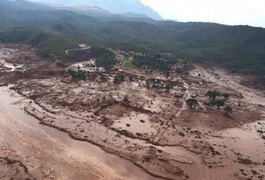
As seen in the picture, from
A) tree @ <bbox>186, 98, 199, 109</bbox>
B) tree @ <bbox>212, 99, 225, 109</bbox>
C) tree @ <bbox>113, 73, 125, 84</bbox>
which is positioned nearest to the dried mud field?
tree @ <bbox>186, 98, 199, 109</bbox>

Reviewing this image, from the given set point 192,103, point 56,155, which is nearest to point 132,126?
point 56,155

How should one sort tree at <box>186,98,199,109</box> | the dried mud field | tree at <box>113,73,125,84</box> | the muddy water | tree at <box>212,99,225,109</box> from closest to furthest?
the muddy water, the dried mud field, tree at <box>186,98,199,109</box>, tree at <box>212,99,225,109</box>, tree at <box>113,73,125,84</box>

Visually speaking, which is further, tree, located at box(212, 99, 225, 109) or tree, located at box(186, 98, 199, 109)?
tree, located at box(212, 99, 225, 109)

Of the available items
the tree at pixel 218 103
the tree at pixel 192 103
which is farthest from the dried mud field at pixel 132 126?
the tree at pixel 218 103

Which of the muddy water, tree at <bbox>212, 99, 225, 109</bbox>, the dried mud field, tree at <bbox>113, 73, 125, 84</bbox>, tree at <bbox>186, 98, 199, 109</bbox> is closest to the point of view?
the muddy water

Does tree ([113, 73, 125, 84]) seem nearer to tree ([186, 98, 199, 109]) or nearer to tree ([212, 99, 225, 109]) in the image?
tree ([186, 98, 199, 109])

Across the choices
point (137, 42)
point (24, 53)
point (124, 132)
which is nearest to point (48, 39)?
point (24, 53)

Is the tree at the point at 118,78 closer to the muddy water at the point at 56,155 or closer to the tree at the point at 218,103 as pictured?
the tree at the point at 218,103
